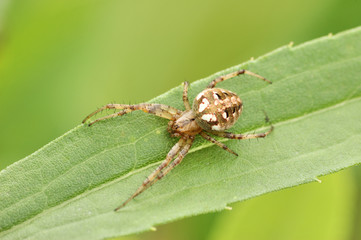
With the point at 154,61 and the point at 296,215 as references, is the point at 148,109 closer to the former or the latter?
the point at 154,61

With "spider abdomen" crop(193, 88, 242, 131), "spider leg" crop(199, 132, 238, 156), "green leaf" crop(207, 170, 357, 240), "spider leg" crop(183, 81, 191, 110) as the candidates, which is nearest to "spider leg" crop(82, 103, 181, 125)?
"spider leg" crop(183, 81, 191, 110)

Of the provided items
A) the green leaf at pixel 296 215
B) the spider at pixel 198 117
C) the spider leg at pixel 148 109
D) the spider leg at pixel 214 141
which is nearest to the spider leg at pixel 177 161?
the spider at pixel 198 117

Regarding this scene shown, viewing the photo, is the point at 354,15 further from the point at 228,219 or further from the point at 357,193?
the point at 228,219

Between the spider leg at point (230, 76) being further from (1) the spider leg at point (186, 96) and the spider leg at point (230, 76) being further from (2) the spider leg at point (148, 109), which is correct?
(2) the spider leg at point (148, 109)

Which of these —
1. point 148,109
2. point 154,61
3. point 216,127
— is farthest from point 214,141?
point 154,61

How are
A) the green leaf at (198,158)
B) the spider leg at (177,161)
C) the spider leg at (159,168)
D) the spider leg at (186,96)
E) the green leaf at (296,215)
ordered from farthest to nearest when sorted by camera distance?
the green leaf at (296,215)
the spider leg at (186,96)
the spider leg at (177,161)
the spider leg at (159,168)
the green leaf at (198,158)

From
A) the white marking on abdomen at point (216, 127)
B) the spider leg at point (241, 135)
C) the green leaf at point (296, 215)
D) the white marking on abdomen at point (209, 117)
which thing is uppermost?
the white marking on abdomen at point (209, 117)

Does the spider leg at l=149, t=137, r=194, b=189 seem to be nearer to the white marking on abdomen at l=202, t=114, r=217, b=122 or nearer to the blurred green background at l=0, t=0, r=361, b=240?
the white marking on abdomen at l=202, t=114, r=217, b=122
